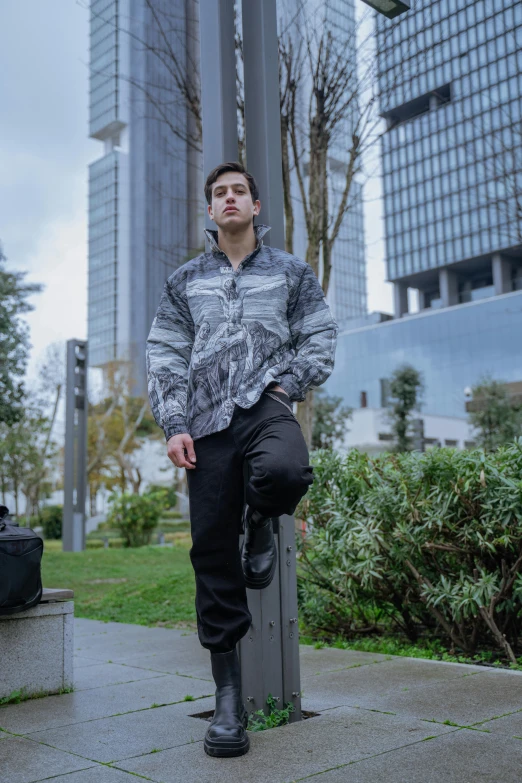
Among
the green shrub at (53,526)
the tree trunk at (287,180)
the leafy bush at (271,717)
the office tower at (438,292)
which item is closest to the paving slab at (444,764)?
the leafy bush at (271,717)

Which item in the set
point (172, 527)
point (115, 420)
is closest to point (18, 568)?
point (172, 527)

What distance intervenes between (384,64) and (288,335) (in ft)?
20.8

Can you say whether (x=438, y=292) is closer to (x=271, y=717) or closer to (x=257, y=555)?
(x=271, y=717)

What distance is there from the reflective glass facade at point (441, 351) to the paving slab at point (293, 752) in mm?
69931

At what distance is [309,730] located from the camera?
2.74 meters

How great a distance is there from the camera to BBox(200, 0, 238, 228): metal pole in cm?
321

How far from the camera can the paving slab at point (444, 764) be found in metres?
2.17

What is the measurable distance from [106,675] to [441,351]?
8061 cm

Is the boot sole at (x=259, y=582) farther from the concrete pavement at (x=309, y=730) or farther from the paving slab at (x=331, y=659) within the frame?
the paving slab at (x=331, y=659)

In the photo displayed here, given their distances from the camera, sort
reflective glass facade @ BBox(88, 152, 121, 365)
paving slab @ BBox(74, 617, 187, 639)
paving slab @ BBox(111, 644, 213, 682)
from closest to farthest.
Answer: paving slab @ BBox(111, 644, 213, 682)
paving slab @ BBox(74, 617, 187, 639)
reflective glass facade @ BBox(88, 152, 121, 365)

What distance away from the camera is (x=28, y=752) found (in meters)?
2.62

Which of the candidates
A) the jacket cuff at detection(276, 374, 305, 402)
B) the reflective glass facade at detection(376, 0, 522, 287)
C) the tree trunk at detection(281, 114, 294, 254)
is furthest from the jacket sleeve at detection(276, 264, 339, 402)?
the reflective glass facade at detection(376, 0, 522, 287)

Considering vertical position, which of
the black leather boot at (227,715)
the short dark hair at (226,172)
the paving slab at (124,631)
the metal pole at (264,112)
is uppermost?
the metal pole at (264,112)

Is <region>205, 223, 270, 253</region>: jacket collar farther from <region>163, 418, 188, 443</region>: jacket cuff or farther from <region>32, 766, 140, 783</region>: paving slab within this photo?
<region>32, 766, 140, 783</region>: paving slab
